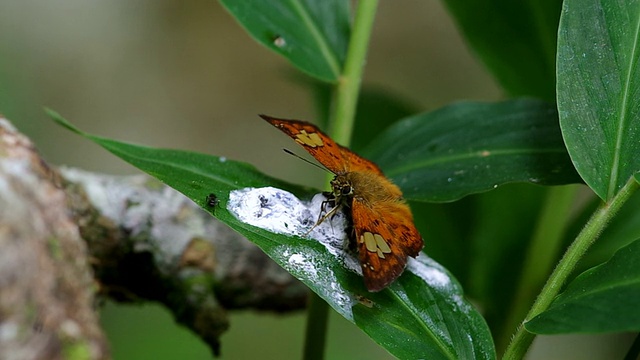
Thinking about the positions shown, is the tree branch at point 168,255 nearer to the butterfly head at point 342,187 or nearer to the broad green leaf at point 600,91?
the butterfly head at point 342,187

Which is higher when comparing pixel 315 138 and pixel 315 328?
pixel 315 138

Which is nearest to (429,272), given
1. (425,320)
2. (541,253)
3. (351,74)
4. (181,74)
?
(425,320)

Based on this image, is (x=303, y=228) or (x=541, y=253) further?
(x=541, y=253)

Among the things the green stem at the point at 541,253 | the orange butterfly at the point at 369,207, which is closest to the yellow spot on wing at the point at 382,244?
the orange butterfly at the point at 369,207

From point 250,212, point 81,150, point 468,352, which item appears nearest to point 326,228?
point 250,212

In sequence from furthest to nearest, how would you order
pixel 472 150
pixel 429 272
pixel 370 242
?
pixel 472 150 < pixel 429 272 < pixel 370 242

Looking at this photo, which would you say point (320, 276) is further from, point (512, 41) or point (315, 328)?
point (512, 41)
